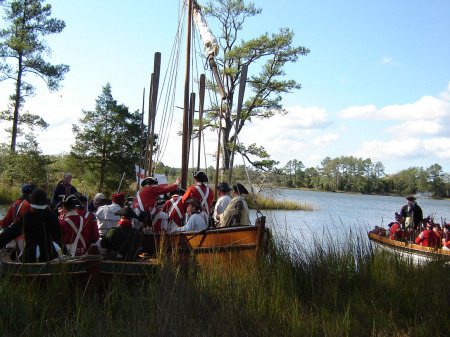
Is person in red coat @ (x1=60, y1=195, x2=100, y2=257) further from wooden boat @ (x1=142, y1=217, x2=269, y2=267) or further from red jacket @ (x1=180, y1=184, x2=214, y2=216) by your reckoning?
red jacket @ (x1=180, y1=184, x2=214, y2=216)

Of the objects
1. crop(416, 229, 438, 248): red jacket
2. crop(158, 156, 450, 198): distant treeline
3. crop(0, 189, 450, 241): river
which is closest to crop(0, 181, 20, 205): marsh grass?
crop(0, 189, 450, 241): river

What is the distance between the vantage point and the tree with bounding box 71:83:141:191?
29438 millimetres

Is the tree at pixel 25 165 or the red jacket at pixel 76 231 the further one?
the tree at pixel 25 165

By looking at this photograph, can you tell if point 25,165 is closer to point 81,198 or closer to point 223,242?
point 81,198

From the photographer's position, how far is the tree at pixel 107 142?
29438mm

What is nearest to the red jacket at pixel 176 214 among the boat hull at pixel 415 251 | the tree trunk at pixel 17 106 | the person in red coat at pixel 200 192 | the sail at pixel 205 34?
the person in red coat at pixel 200 192

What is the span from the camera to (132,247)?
6125 millimetres

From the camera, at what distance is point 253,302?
16.5ft

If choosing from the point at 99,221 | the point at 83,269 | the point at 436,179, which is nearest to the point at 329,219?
the point at 99,221

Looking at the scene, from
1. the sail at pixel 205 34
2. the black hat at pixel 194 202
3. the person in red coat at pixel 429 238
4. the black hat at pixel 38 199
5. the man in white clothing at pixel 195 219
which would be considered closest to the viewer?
the black hat at pixel 38 199

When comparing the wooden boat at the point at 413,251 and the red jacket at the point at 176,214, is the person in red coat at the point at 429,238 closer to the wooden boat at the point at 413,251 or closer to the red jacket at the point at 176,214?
the wooden boat at the point at 413,251

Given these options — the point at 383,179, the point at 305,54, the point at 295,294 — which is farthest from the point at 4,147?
the point at 383,179

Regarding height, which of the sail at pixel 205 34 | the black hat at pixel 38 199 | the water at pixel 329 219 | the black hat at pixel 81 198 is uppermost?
the sail at pixel 205 34

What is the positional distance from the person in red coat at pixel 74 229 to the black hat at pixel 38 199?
2.64 ft
